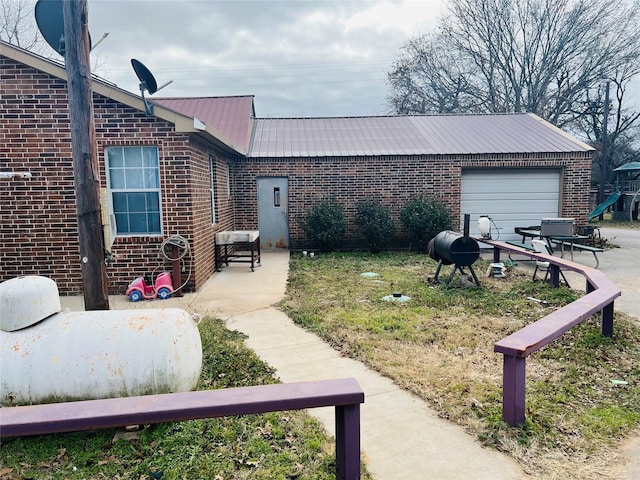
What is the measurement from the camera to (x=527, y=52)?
979 inches

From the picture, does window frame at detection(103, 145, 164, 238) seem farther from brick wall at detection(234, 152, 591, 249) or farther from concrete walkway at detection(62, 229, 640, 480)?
brick wall at detection(234, 152, 591, 249)

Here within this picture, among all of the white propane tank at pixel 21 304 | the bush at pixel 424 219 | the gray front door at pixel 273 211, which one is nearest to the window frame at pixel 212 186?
the gray front door at pixel 273 211

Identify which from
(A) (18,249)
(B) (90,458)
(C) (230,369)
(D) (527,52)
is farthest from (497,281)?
(D) (527,52)

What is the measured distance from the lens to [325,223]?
11578 mm

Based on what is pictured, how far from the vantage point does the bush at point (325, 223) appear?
1160cm

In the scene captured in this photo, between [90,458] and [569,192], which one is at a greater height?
[569,192]

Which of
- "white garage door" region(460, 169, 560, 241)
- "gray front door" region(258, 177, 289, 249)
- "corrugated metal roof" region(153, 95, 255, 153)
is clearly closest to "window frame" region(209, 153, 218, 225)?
"gray front door" region(258, 177, 289, 249)

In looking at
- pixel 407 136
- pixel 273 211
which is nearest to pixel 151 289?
pixel 273 211

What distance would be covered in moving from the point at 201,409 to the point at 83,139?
2.83 m

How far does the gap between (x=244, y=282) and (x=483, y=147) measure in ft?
27.9

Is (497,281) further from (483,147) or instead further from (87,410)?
(87,410)

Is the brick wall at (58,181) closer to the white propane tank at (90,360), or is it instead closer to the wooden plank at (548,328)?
the white propane tank at (90,360)

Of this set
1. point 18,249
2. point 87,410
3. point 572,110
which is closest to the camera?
point 87,410

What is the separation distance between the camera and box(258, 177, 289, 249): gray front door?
12.5m
